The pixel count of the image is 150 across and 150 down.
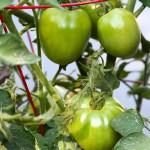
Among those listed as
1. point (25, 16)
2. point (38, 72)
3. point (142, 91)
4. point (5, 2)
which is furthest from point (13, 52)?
point (142, 91)

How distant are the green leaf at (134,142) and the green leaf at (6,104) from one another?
0.54 ft

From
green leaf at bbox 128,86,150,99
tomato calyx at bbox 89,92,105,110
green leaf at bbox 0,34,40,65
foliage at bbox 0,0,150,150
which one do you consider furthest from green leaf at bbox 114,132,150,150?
green leaf at bbox 128,86,150,99

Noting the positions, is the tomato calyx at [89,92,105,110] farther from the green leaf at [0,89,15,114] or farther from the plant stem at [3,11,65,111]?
the green leaf at [0,89,15,114]

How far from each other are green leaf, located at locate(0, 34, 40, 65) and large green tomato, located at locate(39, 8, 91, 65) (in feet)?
0.75

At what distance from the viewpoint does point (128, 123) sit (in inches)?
29.6

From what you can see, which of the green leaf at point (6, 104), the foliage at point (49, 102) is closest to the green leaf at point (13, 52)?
the foliage at point (49, 102)

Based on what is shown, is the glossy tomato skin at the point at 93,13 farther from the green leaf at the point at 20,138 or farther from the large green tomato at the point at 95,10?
the green leaf at the point at 20,138

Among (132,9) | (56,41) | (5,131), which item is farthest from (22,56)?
(132,9)

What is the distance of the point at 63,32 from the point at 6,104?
7.7 inches

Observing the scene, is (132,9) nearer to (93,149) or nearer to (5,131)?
(93,149)

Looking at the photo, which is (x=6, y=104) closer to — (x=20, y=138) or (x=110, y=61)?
(x=20, y=138)

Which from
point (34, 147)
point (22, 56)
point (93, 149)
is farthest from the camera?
point (93, 149)

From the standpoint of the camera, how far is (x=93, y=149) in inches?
30.6

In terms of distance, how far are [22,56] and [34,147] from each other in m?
0.17
